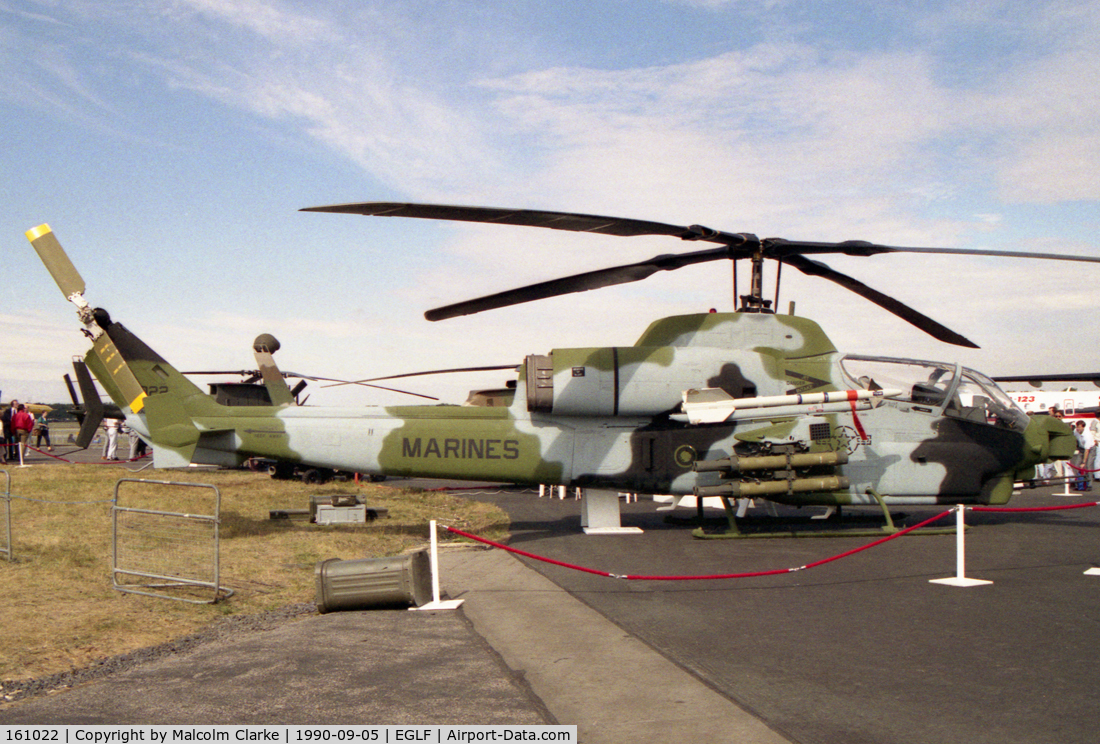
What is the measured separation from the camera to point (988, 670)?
5457 millimetres

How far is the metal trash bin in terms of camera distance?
24.6 ft

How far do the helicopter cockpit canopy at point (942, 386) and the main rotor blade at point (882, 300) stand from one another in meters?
0.82

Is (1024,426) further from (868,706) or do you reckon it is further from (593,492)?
(868,706)

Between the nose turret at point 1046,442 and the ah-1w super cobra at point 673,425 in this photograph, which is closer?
the ah-1w super cobra at point 673,425

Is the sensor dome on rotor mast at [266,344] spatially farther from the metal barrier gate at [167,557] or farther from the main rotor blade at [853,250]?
the main rotor blade at [853,250]

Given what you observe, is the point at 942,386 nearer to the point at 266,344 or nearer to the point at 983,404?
the point at 983,404

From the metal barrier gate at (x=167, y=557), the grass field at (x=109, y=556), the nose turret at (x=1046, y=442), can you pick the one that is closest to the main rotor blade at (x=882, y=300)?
the nose turret at (x=1046, y=442)

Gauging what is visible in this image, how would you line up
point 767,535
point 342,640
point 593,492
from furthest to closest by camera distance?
point 593,492 < point 767,535 < point 342,640

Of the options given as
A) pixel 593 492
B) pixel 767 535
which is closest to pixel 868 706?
pixel 767 535

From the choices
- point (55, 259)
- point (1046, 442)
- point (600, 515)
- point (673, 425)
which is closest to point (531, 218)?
point (673, 425)

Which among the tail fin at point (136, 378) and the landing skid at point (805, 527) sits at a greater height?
the tail fin at point (136, 378)

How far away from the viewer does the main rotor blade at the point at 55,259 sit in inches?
478

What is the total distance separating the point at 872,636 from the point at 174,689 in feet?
17.1

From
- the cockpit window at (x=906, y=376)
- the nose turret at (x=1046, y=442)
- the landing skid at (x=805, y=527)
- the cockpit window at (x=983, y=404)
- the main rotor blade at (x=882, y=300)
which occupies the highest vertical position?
the main rotor blade at (x=882, y=300)
